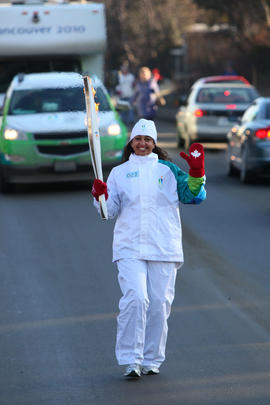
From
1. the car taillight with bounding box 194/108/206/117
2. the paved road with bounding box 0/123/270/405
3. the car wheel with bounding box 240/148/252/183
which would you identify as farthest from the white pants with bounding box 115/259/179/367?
the car taillight with bounding box 194/108/206/117

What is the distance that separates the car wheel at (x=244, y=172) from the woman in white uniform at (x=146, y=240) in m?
10.5

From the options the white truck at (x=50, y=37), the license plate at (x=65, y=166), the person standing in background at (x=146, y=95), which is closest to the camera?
the license plate at (x=65, y=166)

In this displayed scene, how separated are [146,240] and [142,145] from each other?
59cm

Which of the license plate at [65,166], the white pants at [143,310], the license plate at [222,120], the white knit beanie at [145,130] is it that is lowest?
the license plate at [222,120]

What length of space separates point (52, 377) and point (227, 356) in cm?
118

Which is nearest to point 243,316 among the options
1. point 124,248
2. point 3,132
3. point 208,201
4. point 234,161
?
point 124,248

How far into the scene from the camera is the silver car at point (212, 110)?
75.2 ft

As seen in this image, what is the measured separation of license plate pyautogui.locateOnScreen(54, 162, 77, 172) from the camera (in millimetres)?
15883

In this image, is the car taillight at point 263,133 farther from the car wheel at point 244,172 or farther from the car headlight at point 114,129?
the car headlight at point 114,129

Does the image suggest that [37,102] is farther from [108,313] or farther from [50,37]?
[108,313]

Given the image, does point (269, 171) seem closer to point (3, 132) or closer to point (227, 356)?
point (3, 132)

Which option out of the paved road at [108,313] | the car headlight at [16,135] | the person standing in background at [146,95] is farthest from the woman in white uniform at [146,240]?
the person standing in background at [146,95]

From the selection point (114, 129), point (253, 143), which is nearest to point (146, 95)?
point (253, 143)

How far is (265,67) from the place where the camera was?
4428 cm
